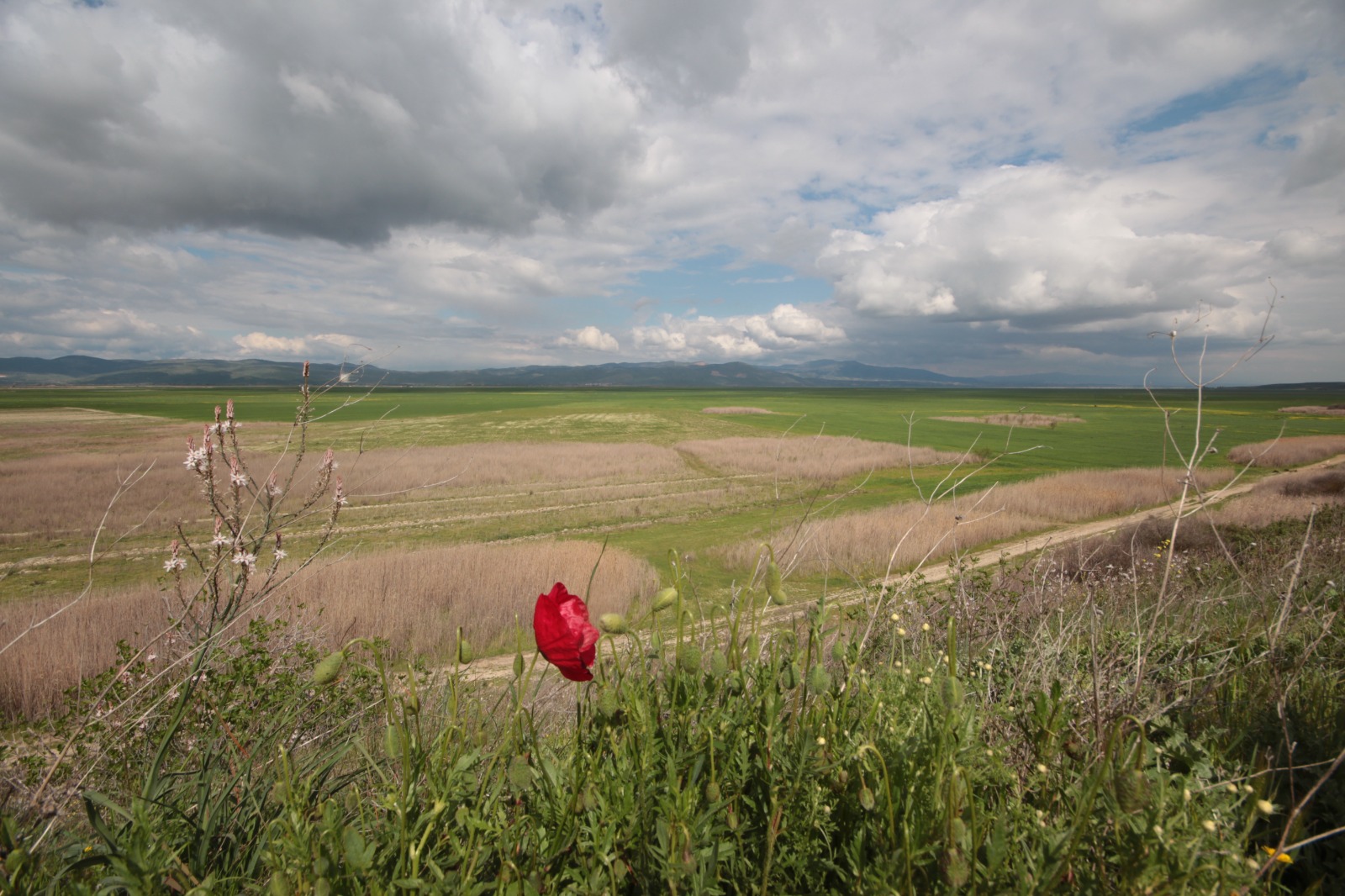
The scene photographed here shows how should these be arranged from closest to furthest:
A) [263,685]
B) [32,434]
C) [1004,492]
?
[263,685] < [1004,492] < [32,434]

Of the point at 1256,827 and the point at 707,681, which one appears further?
the point at 1256,827

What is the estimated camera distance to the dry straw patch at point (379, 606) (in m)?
8.27

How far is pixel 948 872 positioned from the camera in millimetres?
1266

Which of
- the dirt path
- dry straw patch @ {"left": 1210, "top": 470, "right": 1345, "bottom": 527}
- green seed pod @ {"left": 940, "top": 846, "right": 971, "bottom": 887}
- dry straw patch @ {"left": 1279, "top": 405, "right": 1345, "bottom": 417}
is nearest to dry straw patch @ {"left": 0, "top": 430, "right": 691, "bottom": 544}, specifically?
the dirt path

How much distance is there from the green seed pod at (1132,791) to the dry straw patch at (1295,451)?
4425 cm

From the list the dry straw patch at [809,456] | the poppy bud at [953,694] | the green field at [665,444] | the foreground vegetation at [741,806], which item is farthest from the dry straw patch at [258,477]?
the poppy bud at [953,694]

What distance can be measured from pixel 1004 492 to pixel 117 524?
3508 cm

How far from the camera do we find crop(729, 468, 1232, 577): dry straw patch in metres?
16.8

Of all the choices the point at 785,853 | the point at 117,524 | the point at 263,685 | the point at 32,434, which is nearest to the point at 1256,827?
the point at 785,853

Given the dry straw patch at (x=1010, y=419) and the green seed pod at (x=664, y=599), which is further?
the dry straw patch at (x=1010, y=419)

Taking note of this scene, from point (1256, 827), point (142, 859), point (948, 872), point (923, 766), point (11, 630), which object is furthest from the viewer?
point (11, 630)

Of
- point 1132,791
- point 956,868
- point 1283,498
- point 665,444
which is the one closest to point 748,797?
point 956,868

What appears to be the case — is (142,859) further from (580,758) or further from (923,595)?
(923,595)

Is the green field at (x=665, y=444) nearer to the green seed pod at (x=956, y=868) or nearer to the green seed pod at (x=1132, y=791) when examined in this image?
the green seed pod at (x=1132, y=791)
